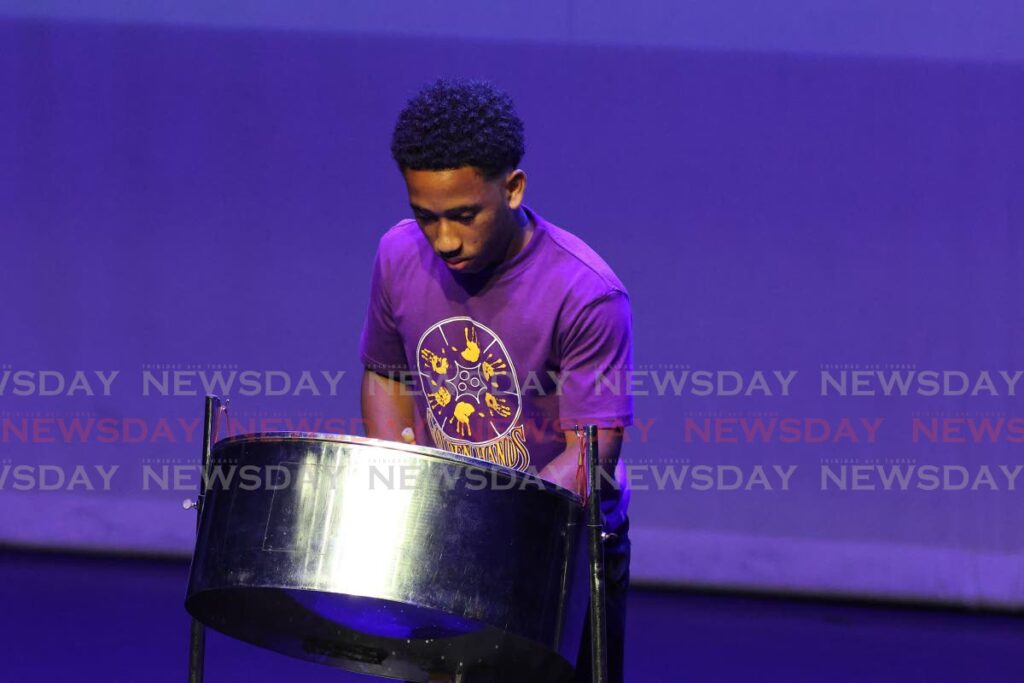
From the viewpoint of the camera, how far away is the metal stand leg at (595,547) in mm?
1337

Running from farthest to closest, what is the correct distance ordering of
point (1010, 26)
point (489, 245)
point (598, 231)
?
point (598, 231)
point (1010, 26)
point (489, 245)

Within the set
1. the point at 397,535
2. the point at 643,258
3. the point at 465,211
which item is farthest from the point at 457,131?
the point at 643,258

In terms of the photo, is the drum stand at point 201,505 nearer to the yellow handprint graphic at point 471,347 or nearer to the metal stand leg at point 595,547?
the yellow handprint graphic at point 471,347

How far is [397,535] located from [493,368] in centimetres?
33

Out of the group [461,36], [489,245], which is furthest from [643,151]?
[489,245]

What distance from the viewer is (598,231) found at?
3029mm

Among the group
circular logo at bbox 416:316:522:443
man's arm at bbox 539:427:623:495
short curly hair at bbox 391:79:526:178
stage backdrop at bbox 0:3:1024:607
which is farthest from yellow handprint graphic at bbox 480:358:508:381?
stage backdrop at bbox 0:3:1024:607

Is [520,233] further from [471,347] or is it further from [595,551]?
[595,551]

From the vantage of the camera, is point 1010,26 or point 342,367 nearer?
point 1010,26

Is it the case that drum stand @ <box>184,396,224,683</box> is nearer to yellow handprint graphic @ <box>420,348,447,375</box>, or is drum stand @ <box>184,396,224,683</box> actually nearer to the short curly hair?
yellow handprint graphic @ <box>420,348,447,375</box>

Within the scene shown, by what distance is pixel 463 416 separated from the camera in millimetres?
1563

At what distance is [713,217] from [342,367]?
0.93 meters

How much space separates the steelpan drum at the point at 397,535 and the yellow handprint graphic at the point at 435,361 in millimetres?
286

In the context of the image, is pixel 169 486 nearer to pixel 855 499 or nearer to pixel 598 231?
pixel 598 231
